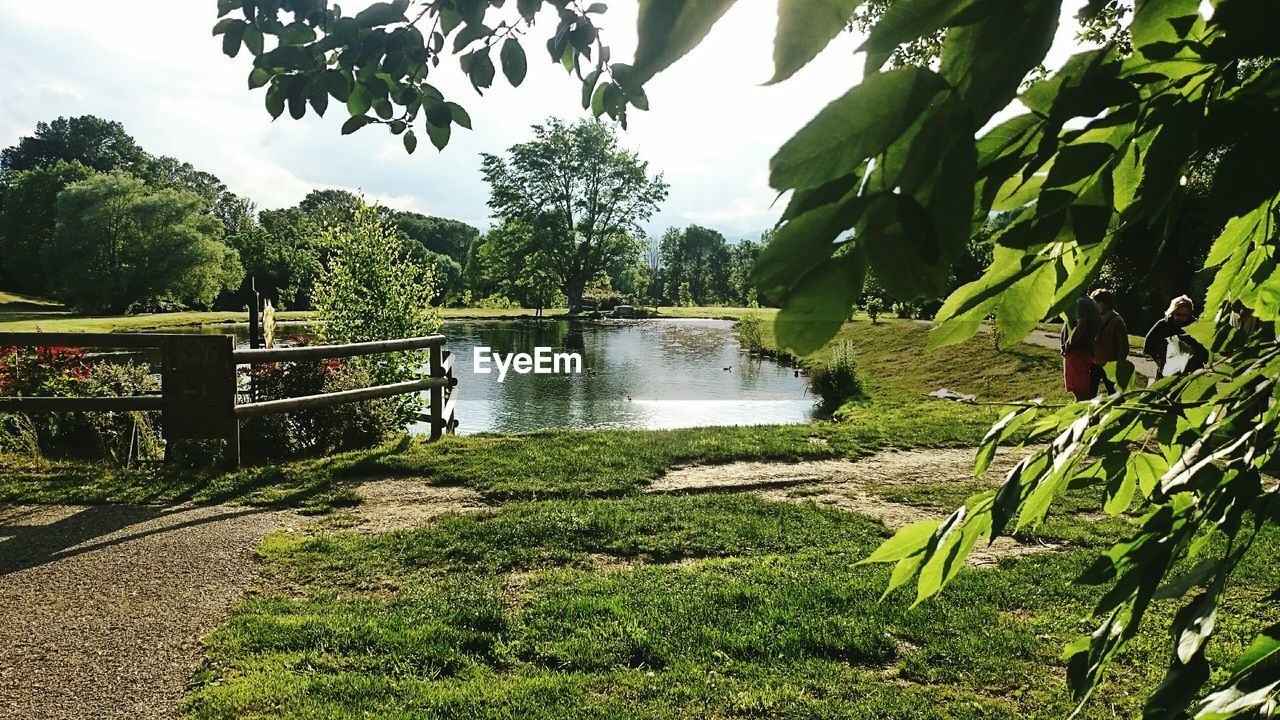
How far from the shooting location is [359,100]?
7.27 ft

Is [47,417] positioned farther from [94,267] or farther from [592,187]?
[94,267]

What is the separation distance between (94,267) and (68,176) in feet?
53.5

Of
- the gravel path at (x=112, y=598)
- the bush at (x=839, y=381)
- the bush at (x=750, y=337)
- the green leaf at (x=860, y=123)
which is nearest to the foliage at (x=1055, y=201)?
the green leaf at (x=860, y=123)

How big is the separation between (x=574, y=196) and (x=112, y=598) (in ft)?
182

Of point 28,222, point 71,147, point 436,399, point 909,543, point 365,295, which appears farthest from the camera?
point 71,147

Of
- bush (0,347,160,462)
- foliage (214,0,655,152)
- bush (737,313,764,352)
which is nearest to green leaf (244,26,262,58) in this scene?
foliage (214,0,655,152)

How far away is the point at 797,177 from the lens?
0.45m

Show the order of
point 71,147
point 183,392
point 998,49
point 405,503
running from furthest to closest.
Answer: point 71,147 → point 183,392 → point 405,503 → point 998,49

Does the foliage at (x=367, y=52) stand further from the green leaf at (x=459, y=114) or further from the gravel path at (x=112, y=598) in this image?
the gravel path at (x=112, y=598)

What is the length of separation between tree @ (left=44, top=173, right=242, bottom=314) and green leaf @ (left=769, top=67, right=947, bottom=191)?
66.9 m

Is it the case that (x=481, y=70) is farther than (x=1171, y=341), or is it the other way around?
(x=1171, y=341)

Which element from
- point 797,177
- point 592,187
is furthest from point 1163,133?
point 592,187

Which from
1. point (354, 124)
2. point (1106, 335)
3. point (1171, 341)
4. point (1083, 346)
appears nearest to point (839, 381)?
point (1083, 346)

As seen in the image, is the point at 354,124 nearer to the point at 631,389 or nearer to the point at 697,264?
the point at 631,389
